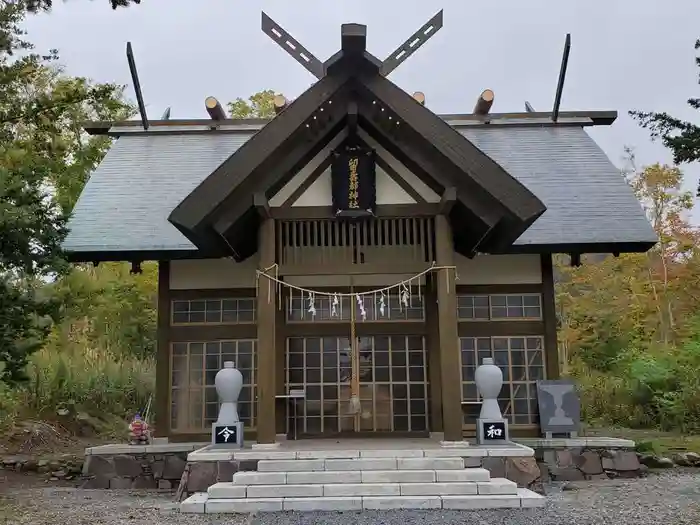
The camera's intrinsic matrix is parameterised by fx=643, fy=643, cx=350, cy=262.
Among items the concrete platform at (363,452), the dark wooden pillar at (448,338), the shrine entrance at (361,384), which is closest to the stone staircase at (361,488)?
the concrete platform at (363,452)

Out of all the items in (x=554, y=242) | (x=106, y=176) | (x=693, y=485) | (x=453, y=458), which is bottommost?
(x=693, y=485)

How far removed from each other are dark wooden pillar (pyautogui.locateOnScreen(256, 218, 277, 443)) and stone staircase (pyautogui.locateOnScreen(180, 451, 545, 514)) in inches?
29.3

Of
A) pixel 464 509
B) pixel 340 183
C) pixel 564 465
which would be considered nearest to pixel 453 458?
pixel 464 509

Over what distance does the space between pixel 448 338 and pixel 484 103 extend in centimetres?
635

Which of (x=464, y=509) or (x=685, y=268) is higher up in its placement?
(x=685, y=268)

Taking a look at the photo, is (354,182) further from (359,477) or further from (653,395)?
(653,395)

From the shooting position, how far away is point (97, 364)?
579 inches

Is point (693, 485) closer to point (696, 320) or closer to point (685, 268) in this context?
point (696, 320)

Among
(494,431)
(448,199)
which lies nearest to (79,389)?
(494,431)

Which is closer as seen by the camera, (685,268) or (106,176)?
(106,176)

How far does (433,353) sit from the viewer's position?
979cm

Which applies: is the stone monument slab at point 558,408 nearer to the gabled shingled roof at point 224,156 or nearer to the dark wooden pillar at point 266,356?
the gabled shingled roof at point 224,156

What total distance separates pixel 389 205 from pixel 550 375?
150 inches

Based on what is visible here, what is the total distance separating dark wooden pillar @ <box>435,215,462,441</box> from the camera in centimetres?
766
